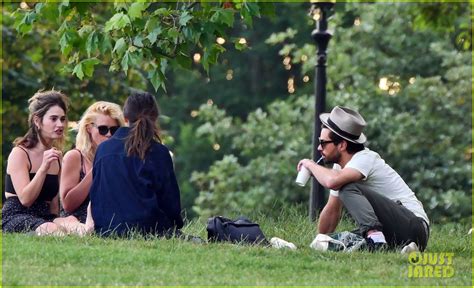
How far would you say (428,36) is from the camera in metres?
27.3

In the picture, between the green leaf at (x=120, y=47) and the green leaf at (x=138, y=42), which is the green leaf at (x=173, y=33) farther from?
the green leaf at (x=120, y=47)

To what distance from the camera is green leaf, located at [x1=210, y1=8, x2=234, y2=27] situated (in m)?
10.5

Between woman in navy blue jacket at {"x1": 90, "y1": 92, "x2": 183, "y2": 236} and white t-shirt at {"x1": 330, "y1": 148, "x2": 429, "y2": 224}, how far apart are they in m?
1.43

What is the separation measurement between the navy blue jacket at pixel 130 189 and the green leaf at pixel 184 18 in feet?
3.73

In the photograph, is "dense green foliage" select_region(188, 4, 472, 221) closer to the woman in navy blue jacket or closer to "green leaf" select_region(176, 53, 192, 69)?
"green leaf" select_region(176, 53, 192, 69)

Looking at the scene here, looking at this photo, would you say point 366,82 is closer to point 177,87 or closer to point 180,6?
point 180,6

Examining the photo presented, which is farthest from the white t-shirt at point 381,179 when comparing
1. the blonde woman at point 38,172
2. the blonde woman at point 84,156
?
the blonde woman at point 38,172

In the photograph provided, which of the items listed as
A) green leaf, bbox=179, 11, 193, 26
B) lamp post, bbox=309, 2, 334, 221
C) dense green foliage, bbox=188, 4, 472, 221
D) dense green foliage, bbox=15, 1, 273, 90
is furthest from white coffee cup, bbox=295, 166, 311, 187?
dense green foliage, bbox=188, 4, 472, 221

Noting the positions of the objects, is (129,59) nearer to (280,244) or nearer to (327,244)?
(280,244)

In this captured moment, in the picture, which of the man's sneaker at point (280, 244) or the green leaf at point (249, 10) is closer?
the man's sneaker at point (280, 244)

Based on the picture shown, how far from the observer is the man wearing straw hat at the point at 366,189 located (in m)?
9.72

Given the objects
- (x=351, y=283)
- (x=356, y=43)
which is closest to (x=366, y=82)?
(x=356, y=43)

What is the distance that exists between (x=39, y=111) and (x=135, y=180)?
1303 mm

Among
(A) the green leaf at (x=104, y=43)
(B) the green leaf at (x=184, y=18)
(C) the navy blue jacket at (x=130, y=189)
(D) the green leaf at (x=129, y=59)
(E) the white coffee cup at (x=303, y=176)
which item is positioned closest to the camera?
(C) the navy blue jacket at (x=130, y=189)
